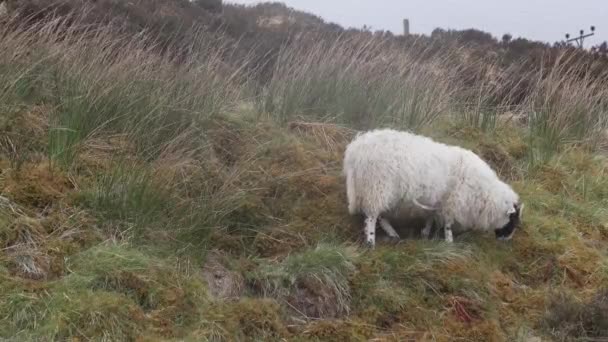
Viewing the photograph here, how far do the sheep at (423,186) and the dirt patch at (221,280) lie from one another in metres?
1.29

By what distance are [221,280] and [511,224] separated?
9.74 ft

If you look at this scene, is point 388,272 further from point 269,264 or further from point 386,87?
point 386,87

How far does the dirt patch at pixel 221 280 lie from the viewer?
557cm

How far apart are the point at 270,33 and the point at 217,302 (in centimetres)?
1009

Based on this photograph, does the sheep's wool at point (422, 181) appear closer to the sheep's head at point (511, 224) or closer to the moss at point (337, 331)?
the sheep's head at point (511, 224)

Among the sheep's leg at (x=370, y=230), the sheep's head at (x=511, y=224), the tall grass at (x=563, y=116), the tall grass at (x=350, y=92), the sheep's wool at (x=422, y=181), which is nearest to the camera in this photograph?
the sheep's wool at (x=422, y=181)

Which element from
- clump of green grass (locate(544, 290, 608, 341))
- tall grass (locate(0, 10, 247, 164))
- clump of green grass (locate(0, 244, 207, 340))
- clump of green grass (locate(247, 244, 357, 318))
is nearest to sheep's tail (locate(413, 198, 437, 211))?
clump of green grass (locate(247, 244, 357, 318))

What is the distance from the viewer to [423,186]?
628 cm

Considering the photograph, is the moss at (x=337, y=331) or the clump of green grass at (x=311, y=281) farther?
the clump of green grass at (x=311, y=281)

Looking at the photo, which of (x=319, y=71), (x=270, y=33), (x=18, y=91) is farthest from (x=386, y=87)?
(x=270, y=33)

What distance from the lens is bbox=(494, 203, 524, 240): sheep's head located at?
680cm

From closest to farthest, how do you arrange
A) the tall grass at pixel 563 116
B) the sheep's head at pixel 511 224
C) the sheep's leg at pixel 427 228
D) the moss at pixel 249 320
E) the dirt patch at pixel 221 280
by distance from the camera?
1. the moss at pixel 249 320
2. the dirt patch at pixel 221 280
3. the sheep's leg at pixel 427 228
4. the sheep's head at pixel 511 224
5. the tall grass at pixel 563 116

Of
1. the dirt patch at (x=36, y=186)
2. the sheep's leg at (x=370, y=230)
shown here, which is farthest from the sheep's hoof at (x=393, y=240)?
the dirt patch at (x=36, y=186)

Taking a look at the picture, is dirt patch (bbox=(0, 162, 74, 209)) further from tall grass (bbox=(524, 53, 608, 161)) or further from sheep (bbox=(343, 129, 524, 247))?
tall grass (bbox=(524, 53, 608, 161))
